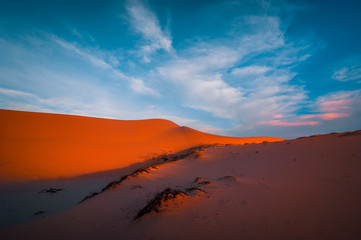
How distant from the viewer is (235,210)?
3.93 metres

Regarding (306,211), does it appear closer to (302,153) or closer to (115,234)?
(115,234)

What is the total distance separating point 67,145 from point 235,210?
2219 centimetres

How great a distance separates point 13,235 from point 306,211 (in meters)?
7.31

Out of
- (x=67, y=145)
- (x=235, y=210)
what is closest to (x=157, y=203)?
(x=235, y=210)

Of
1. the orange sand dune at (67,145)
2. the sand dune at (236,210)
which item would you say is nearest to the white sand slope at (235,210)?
the sand dune at (236,210)

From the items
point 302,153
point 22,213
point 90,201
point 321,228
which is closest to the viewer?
point 321,228

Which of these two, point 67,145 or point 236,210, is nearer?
point 236,210

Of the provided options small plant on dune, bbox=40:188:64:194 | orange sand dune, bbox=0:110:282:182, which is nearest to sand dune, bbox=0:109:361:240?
small plant on dune, bbox=40:188:64:194

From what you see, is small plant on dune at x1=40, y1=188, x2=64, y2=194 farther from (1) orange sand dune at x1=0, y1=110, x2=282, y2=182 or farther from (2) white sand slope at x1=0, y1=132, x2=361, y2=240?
(2) white sand slope at x1=0, y1=132, x2=361, y2=240

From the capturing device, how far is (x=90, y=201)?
226 inches

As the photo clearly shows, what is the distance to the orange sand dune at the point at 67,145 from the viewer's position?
13.7 meters

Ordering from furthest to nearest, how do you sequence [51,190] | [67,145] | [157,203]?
[67,145] < [51,190] < [157,203]

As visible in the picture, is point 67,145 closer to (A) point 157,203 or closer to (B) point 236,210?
(A) point 157,203

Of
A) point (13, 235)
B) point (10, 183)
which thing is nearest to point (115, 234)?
point (13, 235)
